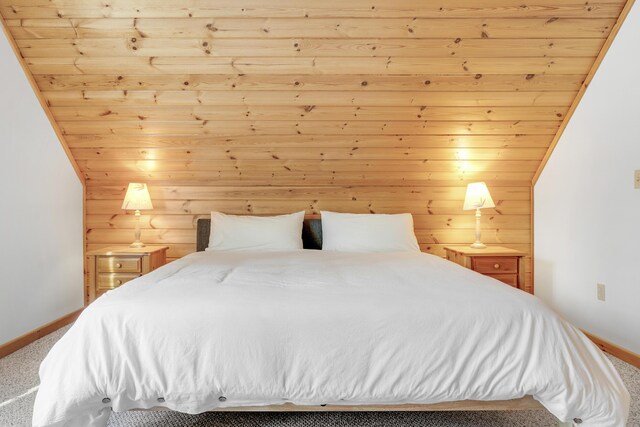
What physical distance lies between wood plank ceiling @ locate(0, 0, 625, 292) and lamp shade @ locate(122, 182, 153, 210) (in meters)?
0.23

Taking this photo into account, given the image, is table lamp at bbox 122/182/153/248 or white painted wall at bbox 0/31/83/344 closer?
white painted wall at bbox 0/31/83/344

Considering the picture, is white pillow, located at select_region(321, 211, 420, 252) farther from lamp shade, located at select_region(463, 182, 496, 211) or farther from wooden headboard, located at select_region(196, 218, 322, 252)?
lamp shade, located at select_region(463, 182, 496, 211)

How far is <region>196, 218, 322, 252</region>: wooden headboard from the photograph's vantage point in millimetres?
3158

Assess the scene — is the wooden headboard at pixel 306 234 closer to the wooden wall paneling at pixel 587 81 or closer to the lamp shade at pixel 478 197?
the lamp shade at pixel 478 197

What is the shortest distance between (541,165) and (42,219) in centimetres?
392

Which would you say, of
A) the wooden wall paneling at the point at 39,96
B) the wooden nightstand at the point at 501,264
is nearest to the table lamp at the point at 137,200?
the wooden wall paneling at the point at 39,96

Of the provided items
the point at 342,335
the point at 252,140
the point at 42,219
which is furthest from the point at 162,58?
the point at 342,335

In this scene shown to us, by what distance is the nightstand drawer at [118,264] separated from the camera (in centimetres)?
281

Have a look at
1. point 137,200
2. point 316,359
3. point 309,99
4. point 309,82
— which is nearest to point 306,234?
point 309,99

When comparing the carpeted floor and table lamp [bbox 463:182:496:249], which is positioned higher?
table lamp [bbox 463:182:496:249]

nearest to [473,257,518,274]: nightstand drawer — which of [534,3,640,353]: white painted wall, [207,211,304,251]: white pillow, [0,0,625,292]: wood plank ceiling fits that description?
[534,3,640,353]: white painted wall

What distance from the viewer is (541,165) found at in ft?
10.5

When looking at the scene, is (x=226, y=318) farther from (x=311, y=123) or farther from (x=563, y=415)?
(x=311, y=123)

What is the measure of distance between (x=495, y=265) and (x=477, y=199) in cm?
54
